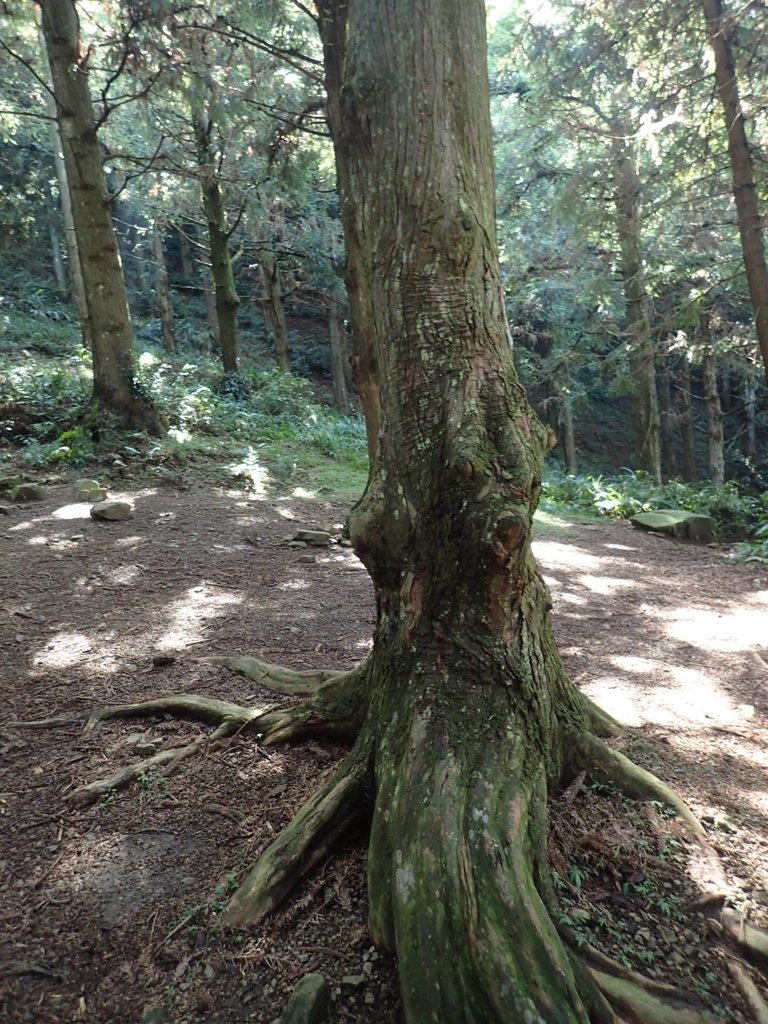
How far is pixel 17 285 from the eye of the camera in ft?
72.3

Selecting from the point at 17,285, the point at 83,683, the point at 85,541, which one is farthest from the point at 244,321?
the point at 83,683

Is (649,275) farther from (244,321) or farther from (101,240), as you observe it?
(244,321)

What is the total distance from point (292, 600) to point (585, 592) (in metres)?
3.10

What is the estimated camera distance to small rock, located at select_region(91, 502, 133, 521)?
7.30m

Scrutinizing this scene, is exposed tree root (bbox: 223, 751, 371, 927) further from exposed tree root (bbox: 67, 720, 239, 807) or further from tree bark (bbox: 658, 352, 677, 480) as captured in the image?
tree bark (bbox: 658, 352, 677, 480)

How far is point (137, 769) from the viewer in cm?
294

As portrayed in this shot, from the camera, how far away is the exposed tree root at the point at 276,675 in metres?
3.66

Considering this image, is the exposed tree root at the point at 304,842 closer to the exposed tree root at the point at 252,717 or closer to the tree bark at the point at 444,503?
the tree bark at the point at 444,503

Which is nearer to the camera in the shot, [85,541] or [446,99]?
[446,99]

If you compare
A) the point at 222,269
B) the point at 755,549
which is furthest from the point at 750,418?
the point at 222,269

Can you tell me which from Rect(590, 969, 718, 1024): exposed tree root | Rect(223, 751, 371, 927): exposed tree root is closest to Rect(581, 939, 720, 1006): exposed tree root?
Rect(590, 969, 718, 1024): exposed tree root

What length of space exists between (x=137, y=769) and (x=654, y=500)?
Result: 1115 centimetres

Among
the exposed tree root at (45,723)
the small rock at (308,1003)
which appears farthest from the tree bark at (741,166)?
the small rock at (308,1003)

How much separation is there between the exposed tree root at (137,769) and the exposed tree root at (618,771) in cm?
165
